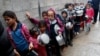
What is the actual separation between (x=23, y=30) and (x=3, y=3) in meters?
0.62

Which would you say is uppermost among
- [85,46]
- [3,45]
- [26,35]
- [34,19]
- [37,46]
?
[3,45]

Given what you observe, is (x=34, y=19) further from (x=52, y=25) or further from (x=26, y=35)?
(x=26, y=35)

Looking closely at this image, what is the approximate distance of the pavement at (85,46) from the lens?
7.02 m

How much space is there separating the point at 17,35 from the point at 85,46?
14.5 ft

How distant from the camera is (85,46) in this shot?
25.7 ft

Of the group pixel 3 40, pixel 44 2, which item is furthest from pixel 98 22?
pixel 3 40

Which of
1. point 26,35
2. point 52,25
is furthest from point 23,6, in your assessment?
point 26,35

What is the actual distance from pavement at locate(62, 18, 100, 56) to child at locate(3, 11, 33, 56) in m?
3.05

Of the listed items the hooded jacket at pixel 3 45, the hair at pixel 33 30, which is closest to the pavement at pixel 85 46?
the hair at pixel 33 30

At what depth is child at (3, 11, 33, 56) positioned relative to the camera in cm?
362

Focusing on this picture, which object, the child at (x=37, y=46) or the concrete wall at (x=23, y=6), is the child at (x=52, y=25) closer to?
the concrete wall at (x=23, y=6)

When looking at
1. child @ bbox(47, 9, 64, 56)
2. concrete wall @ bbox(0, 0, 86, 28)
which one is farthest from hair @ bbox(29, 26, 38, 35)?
child @ bbox(47, 9, 64, 56)

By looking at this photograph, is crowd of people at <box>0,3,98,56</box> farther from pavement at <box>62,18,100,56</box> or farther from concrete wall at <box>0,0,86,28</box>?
pavement at <box>62,18,100,56</box>

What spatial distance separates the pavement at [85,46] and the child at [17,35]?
10.0ft
